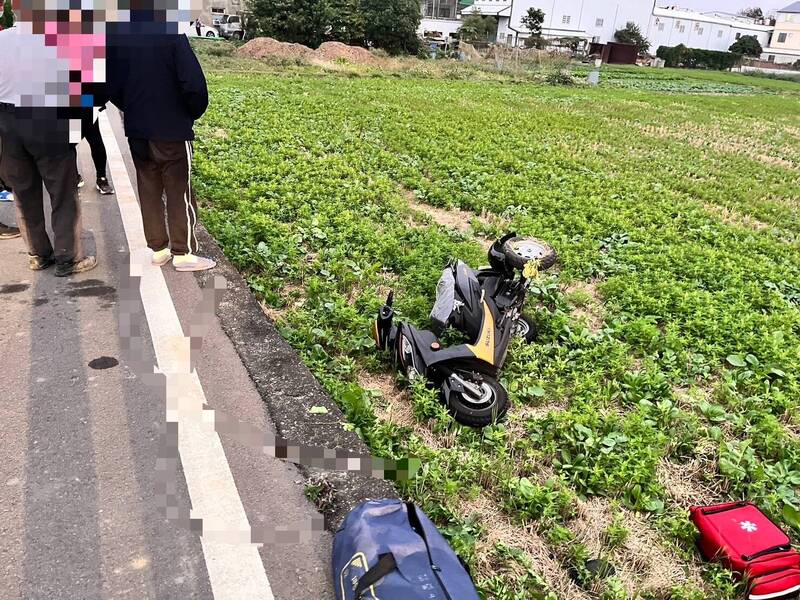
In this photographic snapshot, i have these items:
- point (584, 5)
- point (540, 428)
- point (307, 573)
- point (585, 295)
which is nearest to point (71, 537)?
point (307, 573)

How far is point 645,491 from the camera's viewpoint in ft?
10.1

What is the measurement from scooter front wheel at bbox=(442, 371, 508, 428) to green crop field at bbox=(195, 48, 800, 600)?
81 mm

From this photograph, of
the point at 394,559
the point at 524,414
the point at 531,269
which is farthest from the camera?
the point at 531,269

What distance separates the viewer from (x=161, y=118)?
4.38 meters

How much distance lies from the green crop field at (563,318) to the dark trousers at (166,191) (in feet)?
1.85

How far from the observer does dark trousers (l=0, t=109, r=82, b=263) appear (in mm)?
4309

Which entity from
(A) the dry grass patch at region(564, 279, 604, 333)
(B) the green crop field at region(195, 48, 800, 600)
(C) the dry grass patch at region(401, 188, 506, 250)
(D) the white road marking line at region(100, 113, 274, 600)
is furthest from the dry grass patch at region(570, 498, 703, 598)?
(C) the dry grass patch at region(401, 188, 506, 250)

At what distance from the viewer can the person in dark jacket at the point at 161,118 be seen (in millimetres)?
4184

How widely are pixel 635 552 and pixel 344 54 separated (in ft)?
104

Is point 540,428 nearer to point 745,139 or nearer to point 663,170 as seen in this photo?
point 663,170

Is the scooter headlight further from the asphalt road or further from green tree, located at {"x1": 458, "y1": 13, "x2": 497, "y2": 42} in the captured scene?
green tree, located at {"x1": 458, "y1": 13, "x2": 497, "y2": 42}

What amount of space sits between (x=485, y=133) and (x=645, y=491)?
9776mm

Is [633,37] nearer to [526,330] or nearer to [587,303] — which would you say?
[587,303]

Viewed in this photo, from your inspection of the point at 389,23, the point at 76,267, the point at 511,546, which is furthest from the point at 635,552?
the point at 389,23
